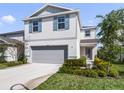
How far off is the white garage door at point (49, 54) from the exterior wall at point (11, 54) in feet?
8.38

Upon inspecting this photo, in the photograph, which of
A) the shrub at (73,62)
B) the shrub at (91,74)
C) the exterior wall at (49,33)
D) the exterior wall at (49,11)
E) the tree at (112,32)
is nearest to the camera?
the shrub at (91,74)

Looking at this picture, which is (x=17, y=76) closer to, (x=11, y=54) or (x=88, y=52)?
(x=11, y=54)

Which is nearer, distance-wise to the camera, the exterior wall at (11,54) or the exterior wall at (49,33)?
the exterior wall at (49,33)

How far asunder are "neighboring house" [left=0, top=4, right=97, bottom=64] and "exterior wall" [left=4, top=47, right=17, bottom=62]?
5.49 ft

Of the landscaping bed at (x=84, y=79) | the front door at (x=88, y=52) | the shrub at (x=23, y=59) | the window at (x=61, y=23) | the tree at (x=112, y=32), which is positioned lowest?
the landscaping bed at (x=84, y=79)

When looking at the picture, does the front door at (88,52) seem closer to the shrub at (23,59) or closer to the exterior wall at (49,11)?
the exterior wall at (49,11)

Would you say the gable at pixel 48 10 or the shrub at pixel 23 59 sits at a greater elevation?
the gable at pixel 48 10

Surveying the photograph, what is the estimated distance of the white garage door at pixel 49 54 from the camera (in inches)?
948

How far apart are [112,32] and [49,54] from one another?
36.9 feet

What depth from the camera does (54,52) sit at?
2458 cm

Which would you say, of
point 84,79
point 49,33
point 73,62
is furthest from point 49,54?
point 84,79

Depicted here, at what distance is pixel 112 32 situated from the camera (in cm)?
1494

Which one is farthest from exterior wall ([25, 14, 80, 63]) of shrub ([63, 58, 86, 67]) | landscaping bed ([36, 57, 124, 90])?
landscaping bed ([36, 57, 124, 90])

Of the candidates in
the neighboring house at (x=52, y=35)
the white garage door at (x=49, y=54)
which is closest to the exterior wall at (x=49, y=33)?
the neighboring house at (x=52, y=35)
